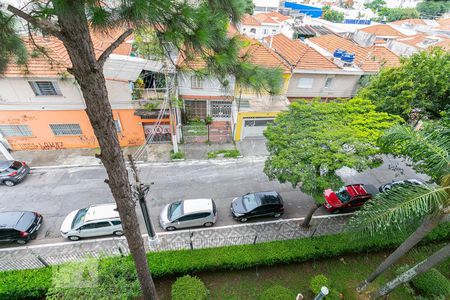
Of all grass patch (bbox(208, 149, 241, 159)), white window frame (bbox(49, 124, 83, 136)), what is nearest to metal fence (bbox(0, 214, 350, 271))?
grass patch (bbox(208, 149, 241, 159))

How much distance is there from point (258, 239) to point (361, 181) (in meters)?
8.98

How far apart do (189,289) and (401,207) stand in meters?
7.37

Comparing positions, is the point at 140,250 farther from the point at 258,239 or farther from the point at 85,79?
the point at 258,239

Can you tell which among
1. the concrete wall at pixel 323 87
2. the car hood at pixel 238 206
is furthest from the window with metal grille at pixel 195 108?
the car hood at pixel 238 206

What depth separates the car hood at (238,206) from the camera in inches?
464

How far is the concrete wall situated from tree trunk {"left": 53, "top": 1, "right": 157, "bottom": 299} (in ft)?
57.8

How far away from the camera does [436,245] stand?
36.5 ft

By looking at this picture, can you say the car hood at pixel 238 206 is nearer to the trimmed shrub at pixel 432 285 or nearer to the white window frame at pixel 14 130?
the trimmed shrub at pixel 432 285

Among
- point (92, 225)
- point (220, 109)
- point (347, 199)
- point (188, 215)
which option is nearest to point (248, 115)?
point (220, 109)

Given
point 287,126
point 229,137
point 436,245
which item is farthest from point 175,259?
point 436,245

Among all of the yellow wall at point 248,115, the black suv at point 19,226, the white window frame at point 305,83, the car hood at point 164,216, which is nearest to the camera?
the black suv at point 19,226

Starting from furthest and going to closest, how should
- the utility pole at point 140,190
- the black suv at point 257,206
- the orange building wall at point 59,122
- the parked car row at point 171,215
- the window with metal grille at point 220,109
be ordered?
the window with metal grille at point 220,109, the orange building wall at point 59,122, the black suv at point 257,206, the parked car row at point 171,215, the utility pole at point 140,190

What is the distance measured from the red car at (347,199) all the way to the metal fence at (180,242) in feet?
2.53

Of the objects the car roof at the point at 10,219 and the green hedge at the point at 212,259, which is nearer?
the green hedge at the point at 212,259
